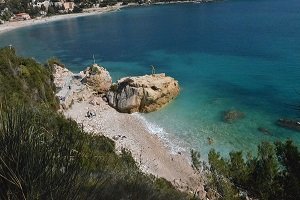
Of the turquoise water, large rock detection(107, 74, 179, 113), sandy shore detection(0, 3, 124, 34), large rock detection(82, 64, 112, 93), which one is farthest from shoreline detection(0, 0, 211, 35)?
large rock detection(107, 74, 179, 113)

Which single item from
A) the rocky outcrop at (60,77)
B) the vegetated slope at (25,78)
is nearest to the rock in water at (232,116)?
the vegetated slope at (25,78)

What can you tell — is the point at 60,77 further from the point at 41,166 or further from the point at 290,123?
the point at 41,166

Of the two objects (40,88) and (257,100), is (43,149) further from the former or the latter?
(257,100)

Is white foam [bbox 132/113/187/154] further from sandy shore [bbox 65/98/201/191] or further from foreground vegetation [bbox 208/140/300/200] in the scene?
foreground vegetation [bbox 208/140/300/200]

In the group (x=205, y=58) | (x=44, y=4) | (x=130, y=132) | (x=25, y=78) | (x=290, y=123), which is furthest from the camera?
(x=44, y=4)

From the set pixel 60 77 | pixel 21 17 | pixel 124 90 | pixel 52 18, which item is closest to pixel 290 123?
pixel 124 90
